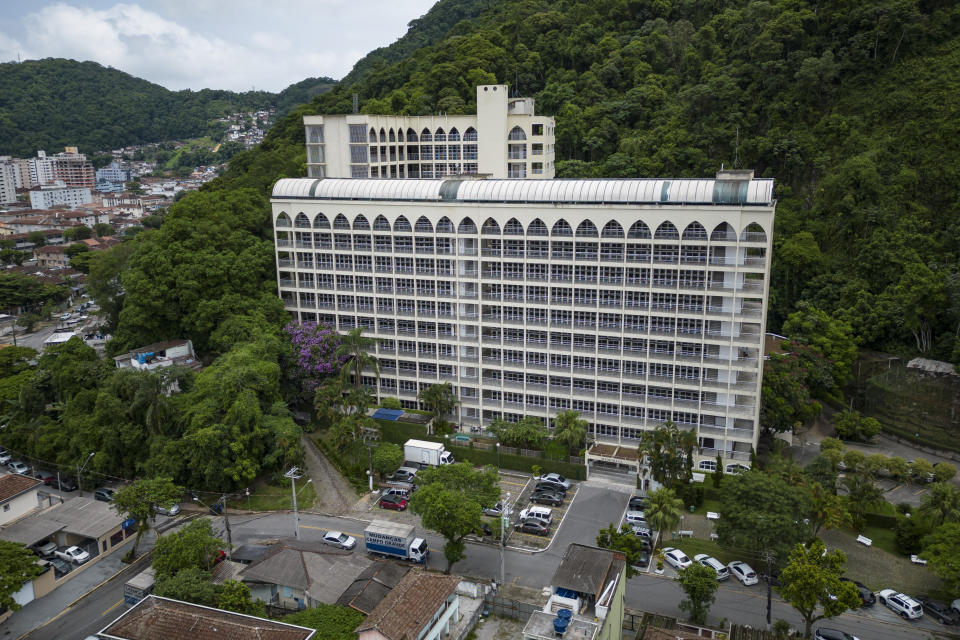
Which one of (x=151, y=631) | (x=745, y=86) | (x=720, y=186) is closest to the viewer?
(x=151, y=631)

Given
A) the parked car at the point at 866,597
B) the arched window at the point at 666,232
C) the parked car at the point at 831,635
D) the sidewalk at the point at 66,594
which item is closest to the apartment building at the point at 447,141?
the arched window at the point at 666,232

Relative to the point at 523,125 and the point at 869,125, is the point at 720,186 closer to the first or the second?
the point at 523,125

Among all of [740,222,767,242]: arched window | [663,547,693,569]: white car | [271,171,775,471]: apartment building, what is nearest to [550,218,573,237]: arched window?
[271,171,775,471]: apartment building

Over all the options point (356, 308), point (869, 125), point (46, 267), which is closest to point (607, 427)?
point (356, 308)

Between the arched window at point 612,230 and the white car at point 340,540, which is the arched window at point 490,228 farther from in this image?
the white car at point 340,540

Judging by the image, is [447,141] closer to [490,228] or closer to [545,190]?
[490,228]
